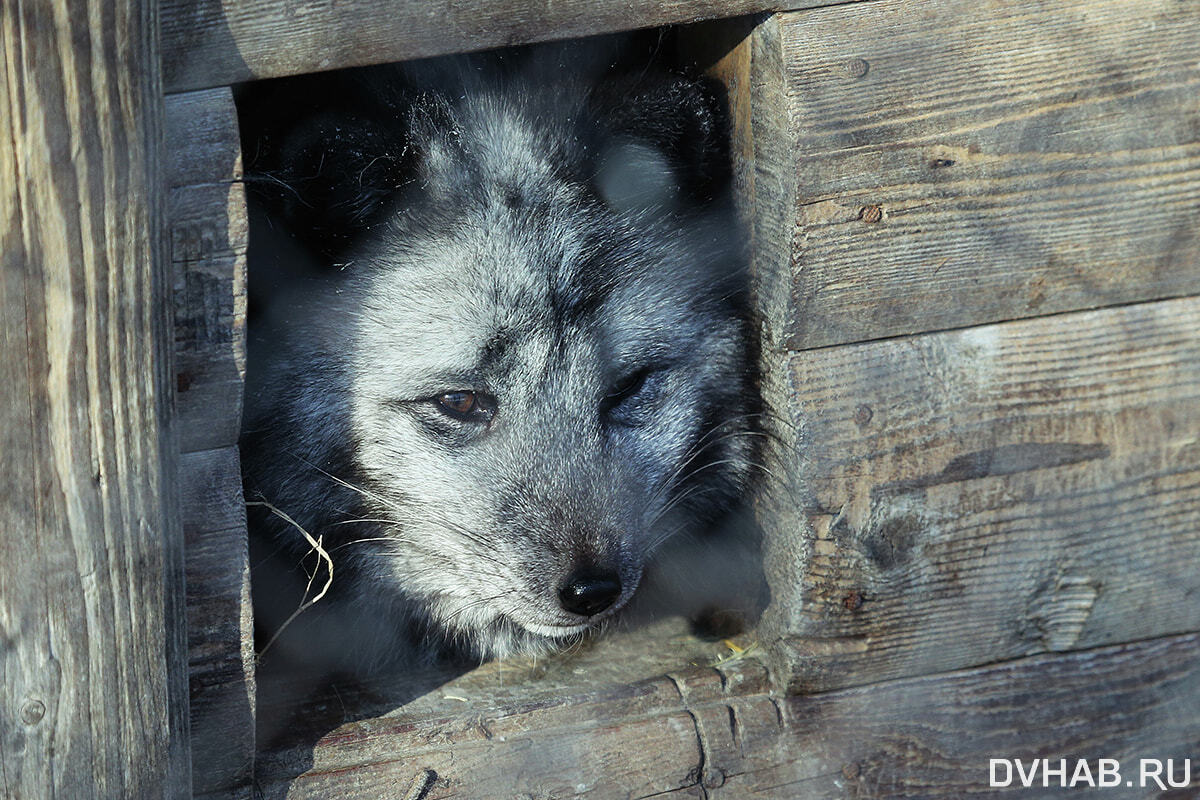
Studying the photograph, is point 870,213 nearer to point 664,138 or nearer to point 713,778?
point 664,138

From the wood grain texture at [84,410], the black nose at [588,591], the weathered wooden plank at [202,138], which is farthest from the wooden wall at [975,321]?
the wood grain texture at [84,410]

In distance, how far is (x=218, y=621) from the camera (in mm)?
1787

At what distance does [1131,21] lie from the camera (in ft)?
6.21

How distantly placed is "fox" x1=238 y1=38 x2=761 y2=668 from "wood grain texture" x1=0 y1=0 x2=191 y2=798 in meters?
0.53

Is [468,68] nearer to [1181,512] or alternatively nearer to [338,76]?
[338,76]

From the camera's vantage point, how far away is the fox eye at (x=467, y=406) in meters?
2.16

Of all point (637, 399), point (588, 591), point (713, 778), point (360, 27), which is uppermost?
point (360, 27)

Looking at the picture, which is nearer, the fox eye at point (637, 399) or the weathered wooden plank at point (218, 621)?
the weathered wooden plank at point (218, 621)

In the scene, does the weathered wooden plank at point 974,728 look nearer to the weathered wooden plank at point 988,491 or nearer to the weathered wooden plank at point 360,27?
the weathered wooden plank at point 988,491

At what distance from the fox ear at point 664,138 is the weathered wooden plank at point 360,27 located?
34cm

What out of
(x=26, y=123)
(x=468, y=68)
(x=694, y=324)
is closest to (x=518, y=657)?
(x=694, y=324)

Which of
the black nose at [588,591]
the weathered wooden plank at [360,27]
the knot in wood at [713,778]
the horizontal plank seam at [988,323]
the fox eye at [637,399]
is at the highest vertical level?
the weathered wooden plank at [360,27]

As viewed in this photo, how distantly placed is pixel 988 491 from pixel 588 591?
29.4 inches

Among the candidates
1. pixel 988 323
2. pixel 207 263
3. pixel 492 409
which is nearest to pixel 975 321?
pixel 988 323
